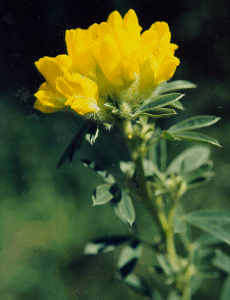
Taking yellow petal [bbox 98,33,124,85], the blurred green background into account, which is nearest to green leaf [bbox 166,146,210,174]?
yellow petal [bbox 98,33,124,85]

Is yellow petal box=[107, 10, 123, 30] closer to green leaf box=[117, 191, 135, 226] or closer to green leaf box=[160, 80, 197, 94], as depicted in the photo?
green leaf box=[160, 80, 197, 94]

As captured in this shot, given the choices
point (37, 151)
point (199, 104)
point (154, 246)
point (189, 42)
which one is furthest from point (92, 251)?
point (189, 42)

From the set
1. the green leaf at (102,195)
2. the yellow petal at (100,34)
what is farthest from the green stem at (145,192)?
the yellow petal at (100,34)

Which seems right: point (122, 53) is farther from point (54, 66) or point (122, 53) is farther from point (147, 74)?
point (54, 66)

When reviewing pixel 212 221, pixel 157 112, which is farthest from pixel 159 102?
pixel 212 221

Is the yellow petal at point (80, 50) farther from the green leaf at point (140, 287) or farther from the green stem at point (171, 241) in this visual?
the green leaf at point (140, 287)
